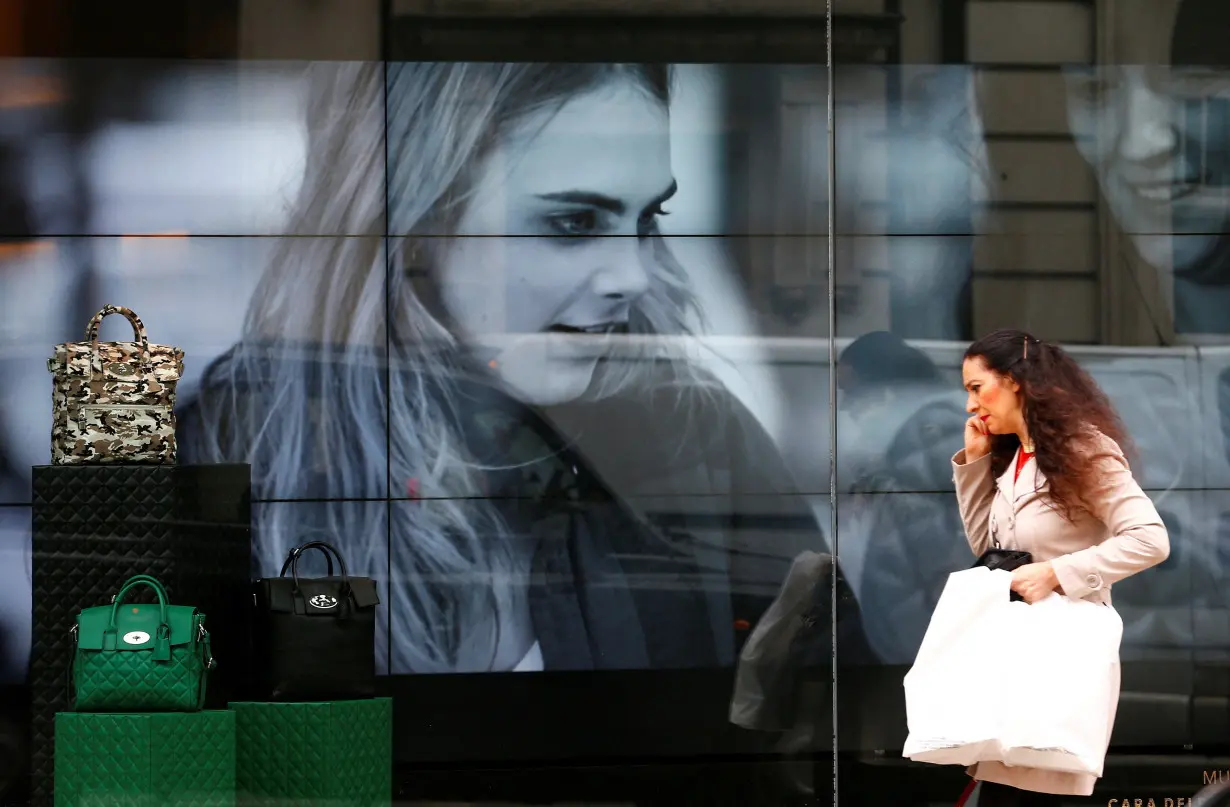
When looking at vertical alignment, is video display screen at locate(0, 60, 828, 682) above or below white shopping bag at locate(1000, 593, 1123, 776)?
above

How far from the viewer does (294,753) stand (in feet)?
17.1

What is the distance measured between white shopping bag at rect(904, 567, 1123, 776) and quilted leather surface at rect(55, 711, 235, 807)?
223 centimetres

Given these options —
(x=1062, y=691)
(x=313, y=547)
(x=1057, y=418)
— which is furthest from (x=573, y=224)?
(x=1062, y=691)

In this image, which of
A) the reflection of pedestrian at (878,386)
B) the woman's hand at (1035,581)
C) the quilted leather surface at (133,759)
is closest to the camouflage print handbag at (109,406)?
the quilted leather surface at (133,759)

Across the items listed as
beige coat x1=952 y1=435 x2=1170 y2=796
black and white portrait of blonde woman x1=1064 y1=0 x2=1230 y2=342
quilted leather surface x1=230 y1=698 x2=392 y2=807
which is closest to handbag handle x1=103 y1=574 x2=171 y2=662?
quilted leather surface x1=230 y1=698 x2=392 y2=807

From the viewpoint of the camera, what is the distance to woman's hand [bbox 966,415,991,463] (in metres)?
4.28

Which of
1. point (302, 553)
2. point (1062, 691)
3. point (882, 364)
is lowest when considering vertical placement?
point (1062, 691)

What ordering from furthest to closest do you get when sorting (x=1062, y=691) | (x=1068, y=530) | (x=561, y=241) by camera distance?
(x=561, y=241), (x=1068, y=530), (x=1062, y=691)

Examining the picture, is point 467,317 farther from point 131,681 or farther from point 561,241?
point 131,681

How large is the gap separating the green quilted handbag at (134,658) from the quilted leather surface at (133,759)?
0.17ft

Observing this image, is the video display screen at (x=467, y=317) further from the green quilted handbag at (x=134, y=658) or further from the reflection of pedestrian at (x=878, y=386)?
the green quilted handbag at (x=134, y=658)

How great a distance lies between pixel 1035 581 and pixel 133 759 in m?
2.72

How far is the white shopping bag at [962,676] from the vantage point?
152 inches

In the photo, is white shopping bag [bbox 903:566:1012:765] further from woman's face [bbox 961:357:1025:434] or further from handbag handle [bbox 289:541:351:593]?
handbag handle [bbox 289:541:351:593]
